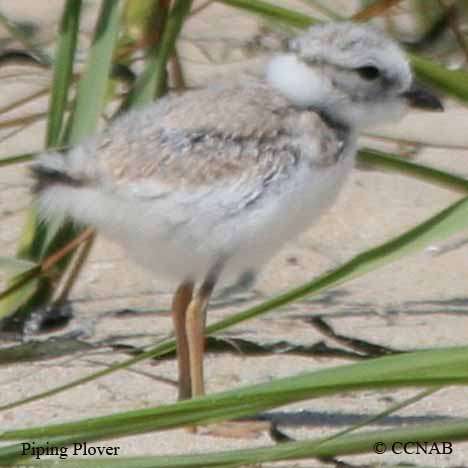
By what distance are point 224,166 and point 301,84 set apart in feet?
1.01

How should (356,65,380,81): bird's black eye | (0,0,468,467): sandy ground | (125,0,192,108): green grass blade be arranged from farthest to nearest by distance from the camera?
1. (125,0,192,108): green grass blade
2. (356,65,380,81): bird's black eye
3. (0,0,468,467): sandy ground

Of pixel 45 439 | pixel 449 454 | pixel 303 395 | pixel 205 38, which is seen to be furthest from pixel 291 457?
pixel 205 38

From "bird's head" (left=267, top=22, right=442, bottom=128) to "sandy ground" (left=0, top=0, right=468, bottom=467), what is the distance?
590 mm

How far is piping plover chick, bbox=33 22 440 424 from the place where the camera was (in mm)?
3023

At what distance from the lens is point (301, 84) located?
3.25 meters

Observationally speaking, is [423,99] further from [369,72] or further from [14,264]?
[14,264]

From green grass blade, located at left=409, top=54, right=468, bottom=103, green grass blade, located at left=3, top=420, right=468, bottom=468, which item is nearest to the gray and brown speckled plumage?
green grass blade, located at left=409, top=54, right=468, bottom=103

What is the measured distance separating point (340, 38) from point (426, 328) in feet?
2.57

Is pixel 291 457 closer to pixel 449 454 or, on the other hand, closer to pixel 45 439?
pixel 45 439

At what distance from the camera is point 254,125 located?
3113 mm

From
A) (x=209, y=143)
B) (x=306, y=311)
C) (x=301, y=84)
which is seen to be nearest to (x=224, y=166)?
(x=209, y=143)

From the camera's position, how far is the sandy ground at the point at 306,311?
3.19 metres

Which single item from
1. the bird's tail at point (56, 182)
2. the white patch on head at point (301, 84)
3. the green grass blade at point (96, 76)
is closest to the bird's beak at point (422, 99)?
the white patch on head at point (301, 84)

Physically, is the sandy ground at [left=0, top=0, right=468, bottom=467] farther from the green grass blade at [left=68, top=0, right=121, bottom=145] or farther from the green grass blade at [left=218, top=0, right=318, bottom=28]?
the green grass blade at [left=218, top=0, right=318, bottom=28]
